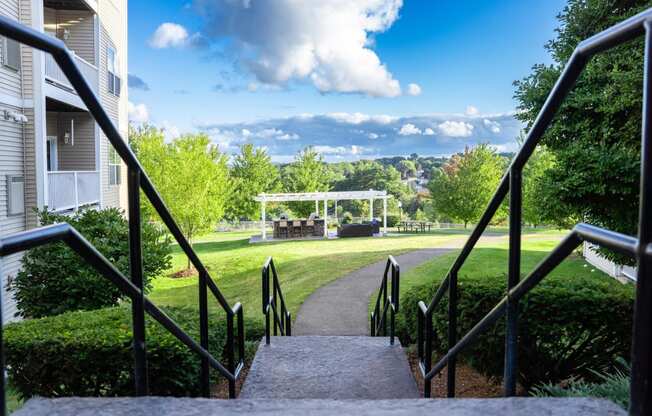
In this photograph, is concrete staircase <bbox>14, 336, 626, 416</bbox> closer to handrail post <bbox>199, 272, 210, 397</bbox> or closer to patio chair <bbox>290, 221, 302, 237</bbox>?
handrail post <bbox>199, 272, 210, 397</bbox>

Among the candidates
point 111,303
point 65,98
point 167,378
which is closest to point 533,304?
point 167,378

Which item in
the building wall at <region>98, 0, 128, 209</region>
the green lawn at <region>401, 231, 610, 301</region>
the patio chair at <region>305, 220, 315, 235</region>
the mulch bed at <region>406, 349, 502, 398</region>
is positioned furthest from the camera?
the patio chair at <region>305, 220, 315, 235</region>

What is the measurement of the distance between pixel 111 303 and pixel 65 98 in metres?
6.49

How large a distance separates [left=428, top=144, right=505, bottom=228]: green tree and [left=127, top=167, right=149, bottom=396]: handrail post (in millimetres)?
30143

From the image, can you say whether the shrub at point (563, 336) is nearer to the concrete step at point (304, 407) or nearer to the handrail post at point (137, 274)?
the concrete step at point (304, 407)

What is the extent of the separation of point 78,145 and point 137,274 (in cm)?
1378

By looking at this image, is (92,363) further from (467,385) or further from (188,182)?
(188,182)

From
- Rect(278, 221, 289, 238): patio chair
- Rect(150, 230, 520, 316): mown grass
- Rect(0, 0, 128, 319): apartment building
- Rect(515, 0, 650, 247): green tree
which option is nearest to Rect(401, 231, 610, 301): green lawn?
Rect(150, 230, 520, 316): mown grass

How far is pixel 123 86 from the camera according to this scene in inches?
685

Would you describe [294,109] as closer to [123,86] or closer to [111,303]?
[123,86]

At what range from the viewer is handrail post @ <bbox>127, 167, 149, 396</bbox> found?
1772 mm

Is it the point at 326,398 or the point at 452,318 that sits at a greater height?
the point at 452,318

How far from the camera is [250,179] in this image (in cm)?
3697

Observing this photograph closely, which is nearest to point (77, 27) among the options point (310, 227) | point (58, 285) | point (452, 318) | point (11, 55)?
point (11, 55)
